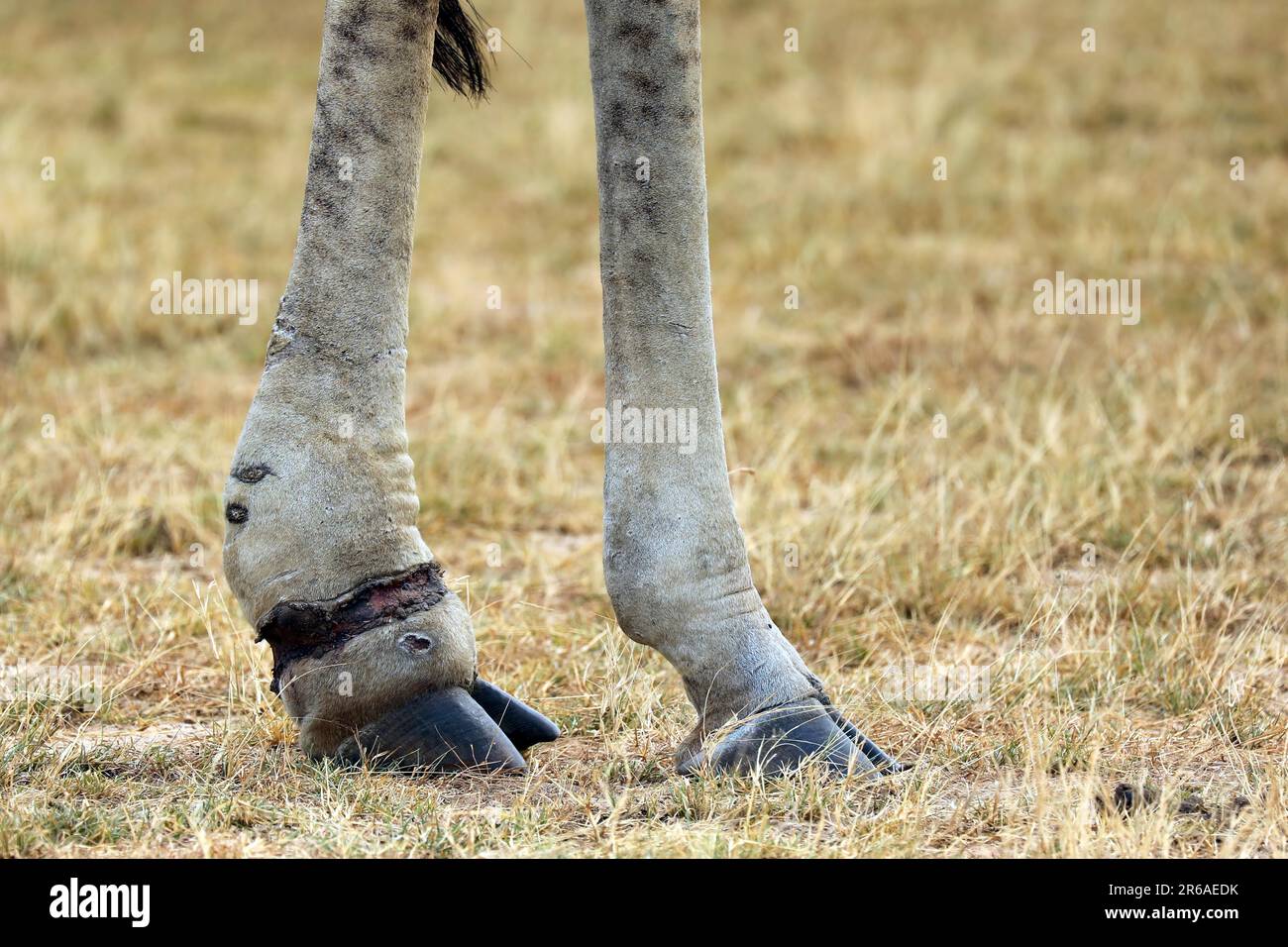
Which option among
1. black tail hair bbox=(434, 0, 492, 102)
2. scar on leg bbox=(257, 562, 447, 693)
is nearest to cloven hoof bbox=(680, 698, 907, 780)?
scar on leg bbox=(257, 562, 447, 693)

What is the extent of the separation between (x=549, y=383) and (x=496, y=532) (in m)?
1.65

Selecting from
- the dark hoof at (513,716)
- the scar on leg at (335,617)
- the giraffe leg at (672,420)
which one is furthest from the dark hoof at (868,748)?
the scar on leg at (335,617)

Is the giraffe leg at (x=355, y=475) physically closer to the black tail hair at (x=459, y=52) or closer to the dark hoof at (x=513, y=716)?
the dark hoof at (x=513, y=716)

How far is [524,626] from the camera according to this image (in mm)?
3371

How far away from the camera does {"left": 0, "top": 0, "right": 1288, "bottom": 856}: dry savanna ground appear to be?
2338 mm

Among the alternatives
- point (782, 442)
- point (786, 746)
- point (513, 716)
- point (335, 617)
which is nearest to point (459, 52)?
point (335, 617)

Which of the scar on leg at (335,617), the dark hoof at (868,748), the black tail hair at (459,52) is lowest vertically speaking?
the dark hoof at (868,748)

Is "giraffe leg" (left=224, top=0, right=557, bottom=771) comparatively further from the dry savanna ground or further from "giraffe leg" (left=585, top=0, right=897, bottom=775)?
"giraffe leg" (left=585, top=0, right=897, bottom=775)

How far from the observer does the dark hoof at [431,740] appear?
243 centimetres

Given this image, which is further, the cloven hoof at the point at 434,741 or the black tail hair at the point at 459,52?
the black tail hair at the point at 459,52

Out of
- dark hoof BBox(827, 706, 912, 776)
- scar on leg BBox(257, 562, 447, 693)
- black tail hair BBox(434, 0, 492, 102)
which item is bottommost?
dark hoof BBox(827, 706, 912, 776)

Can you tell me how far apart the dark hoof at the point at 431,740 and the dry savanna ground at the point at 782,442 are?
0.23ft

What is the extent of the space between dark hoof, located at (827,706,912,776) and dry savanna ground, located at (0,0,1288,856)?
47mm

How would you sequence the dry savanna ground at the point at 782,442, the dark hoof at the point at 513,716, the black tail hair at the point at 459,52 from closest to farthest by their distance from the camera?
1. the dry savanna ground at the point at 782,442
2. the dark hoof at the point at 513,716
3. the black tail hair at the point at 459,52
